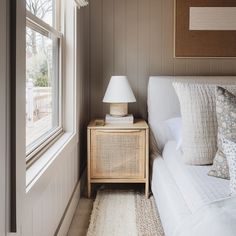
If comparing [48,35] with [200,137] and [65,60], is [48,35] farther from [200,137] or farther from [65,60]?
[200,137]

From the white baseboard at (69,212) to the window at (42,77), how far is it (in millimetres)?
521

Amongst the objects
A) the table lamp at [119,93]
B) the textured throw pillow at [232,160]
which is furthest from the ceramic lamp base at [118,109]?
the textured throw pillow at [232,160]

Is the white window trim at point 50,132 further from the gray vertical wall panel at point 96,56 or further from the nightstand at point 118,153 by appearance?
the gray vertical wall panel at point 96,56

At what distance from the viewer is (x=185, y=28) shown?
3.26 meters

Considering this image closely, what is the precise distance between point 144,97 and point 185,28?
2.56 ft

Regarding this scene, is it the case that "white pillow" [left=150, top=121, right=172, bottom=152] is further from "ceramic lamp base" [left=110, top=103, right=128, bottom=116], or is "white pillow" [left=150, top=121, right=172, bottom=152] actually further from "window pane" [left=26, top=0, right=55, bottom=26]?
"window pane" [left=26, top=0, right=55, bottom=26]

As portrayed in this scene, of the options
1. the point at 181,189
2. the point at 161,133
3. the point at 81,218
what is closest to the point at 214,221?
the point at 181,189

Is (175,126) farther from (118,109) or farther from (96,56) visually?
(96,56)

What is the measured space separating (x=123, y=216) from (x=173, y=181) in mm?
563

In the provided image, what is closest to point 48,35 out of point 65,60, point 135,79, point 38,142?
point 65,60

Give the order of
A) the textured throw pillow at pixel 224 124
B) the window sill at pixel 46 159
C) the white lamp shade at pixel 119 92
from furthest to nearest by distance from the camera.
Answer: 1. the white lamp shade at pixel 119 92
2. the textured throw pillow at pixel 224 124
3. the window sill at pixel 46 159

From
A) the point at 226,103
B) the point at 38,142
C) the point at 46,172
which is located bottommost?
the point at 46,172

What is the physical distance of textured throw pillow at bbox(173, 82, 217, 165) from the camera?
210 cm

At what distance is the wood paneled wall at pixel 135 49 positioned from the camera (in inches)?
130
